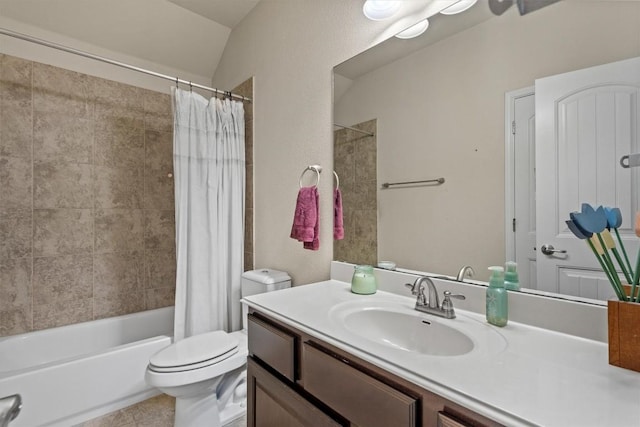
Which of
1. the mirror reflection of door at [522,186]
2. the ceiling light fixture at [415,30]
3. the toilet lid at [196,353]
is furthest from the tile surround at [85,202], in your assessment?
the mirror reflection of door at [522,186]

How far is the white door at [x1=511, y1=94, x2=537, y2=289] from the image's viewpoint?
0.96 meters

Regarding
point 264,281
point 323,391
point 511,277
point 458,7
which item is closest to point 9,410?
point 323,391

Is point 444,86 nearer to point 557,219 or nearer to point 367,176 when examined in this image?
point 367,176

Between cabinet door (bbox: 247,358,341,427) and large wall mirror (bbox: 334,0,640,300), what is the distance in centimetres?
67

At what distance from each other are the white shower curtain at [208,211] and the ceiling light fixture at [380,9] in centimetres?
119

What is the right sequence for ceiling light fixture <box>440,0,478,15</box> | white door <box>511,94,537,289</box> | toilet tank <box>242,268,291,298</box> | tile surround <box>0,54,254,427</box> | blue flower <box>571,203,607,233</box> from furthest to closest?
tile surround <box>0,54,254,427</box> < toilet tank <box>242,268,291,298</box> < ceiling light fixture <box>440,0,478,15</box> < white door <box>511,94,537,289</box> < blue flower <box>571,203,607,233</box>

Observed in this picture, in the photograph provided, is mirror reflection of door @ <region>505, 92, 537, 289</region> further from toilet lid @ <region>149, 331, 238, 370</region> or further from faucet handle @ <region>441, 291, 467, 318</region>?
toilet lid @ <region>149, 331, 238, 370</region>

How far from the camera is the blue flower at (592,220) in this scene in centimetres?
75

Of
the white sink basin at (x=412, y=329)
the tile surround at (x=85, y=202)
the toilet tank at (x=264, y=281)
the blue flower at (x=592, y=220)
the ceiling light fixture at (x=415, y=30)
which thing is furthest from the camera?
the tile surround at (x=85, y=202)

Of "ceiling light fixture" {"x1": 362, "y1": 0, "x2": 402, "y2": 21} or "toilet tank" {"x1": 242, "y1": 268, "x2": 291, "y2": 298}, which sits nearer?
"ceiling light fixture" {"x1": 362, "y1": 0, "x2": 402, "y2": 21}

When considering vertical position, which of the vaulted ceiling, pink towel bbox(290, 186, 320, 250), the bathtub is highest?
the vaulted ceiling

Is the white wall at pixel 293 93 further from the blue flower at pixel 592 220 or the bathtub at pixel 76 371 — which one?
the bathtub at pixel 76 371

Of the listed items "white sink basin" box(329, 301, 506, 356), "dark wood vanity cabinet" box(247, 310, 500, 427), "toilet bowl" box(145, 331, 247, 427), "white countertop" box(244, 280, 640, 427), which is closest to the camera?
"white countertop" box(244, 280, 640, 427)

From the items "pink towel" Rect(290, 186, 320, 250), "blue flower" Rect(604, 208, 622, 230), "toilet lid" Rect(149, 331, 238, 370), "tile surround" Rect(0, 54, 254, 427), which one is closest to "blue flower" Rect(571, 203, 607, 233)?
"blue flower" Rect(604, 208, 622, 230)
